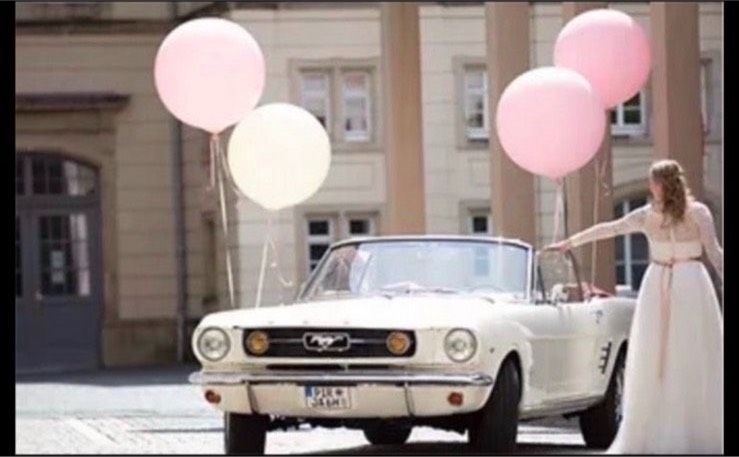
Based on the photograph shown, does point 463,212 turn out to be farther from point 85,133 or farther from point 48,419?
point 48,419

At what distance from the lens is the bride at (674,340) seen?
14.2 m

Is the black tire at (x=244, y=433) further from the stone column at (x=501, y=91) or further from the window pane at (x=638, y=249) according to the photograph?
the window pane at (x=638, y=249)

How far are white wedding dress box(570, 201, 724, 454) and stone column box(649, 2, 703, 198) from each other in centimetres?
1070

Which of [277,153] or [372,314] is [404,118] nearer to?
[277,153]

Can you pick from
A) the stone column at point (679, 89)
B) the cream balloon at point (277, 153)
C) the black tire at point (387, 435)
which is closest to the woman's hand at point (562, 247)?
the black tire at point (387, 435)

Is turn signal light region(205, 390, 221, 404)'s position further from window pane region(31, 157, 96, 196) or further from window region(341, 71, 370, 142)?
window pane region(31, 157, 96, 196)

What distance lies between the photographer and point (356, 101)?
138 ft

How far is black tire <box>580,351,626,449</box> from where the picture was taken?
56.8 ft

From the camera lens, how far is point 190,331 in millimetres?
42562

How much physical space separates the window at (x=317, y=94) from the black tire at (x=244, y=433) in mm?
26700

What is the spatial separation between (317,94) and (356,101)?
70cm

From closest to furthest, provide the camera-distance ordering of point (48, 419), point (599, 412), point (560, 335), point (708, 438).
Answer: point (708, 438), point (560, 335), point (599, 412), point (48, 419)
